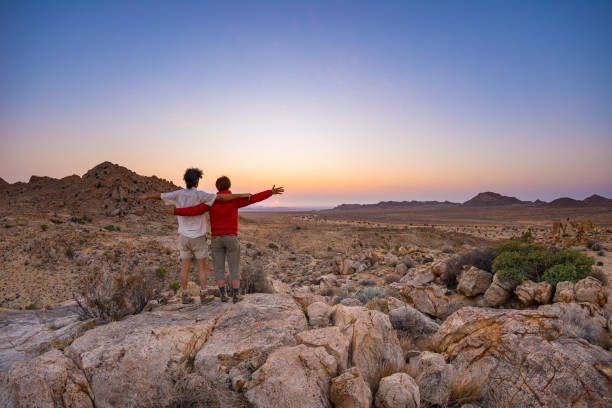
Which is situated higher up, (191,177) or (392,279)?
(191,177)

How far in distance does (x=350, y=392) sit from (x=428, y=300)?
5.90m

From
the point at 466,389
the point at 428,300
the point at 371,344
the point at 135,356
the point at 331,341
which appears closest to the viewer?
the point at 135,356

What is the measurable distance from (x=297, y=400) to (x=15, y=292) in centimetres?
1455

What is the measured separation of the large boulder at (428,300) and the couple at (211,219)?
5.28 metres

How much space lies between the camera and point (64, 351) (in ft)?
11.3

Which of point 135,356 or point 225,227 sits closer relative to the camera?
point 135,356

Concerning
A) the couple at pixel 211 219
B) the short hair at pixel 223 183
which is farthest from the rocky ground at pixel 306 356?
the short hair at pixel 223 183

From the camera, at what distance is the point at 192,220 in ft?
17.0

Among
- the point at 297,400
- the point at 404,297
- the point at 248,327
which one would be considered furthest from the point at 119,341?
the point at 404,297

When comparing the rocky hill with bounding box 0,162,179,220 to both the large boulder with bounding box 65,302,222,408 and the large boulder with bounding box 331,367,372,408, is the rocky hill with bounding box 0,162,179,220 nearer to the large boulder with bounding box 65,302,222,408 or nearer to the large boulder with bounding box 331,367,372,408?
the large boulder with bounding box 65,302,222,408

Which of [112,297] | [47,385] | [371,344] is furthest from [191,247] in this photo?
[371,344]

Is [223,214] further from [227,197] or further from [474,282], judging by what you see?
[474,282]

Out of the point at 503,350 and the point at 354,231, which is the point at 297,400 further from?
the point at 354,231

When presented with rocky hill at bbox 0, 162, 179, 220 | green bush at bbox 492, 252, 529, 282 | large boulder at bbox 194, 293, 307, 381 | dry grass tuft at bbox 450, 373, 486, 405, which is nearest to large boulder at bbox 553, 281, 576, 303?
green bush at bbox 492, 252, 529, 282
